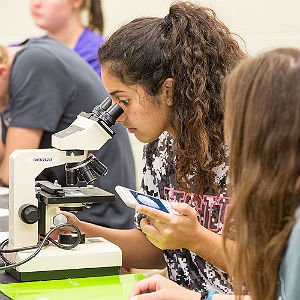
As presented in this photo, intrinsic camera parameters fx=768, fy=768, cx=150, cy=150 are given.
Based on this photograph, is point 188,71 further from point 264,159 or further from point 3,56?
point 3,56

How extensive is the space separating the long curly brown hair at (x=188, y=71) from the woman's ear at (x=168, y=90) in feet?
0.04

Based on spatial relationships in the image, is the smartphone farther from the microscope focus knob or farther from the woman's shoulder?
the woman's shoulder

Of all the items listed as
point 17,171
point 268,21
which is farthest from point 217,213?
point 268,21

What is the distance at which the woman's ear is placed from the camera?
81.6 inches

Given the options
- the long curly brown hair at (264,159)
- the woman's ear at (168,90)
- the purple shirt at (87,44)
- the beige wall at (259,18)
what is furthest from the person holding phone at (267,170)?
the purple shirt at (87,44)

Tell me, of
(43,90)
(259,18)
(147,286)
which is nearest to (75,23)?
(259,18)

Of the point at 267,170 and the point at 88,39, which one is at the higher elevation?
the point at 267,170

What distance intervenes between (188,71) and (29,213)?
1.87ft

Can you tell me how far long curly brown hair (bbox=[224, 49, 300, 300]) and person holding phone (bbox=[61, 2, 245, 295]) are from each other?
0.60m

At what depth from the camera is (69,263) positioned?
2.04 meters

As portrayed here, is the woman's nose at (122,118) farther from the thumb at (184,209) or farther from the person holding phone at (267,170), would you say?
the person holding phone at (267,170)

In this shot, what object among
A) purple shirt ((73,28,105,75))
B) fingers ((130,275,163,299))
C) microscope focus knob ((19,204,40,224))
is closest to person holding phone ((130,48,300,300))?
fingers ((130,275,163,299))

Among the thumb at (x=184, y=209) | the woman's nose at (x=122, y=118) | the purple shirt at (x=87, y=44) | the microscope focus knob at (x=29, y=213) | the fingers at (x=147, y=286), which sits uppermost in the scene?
the woman's nose at (x=122, y=118)

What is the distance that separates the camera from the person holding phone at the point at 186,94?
2055 millimetres
